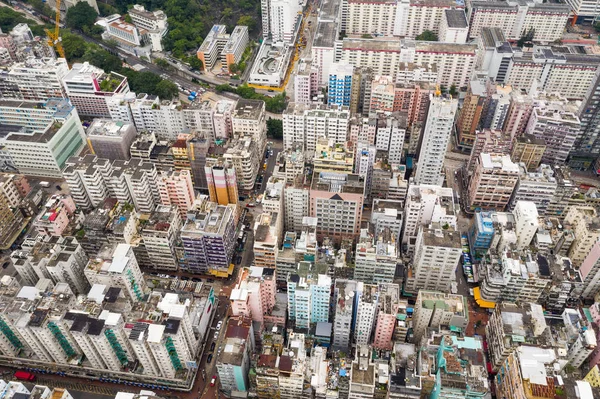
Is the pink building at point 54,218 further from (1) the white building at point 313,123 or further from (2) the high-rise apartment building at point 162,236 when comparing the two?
(1) the white building at point 313,123

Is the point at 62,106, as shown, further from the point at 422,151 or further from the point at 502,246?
the point at 502,246

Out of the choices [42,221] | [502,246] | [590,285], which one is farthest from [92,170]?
[590,285]

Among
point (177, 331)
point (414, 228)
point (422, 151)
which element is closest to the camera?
point (177, 331)

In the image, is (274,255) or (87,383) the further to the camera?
(274,255)

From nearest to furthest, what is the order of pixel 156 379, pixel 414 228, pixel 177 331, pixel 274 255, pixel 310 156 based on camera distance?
pixel 177 331 → pixel 156 379 → pixel 274 255 → pixel 414 228 → pixel 310 156

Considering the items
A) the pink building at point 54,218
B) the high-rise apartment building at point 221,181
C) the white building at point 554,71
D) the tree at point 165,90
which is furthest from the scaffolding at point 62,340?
the white building at point 554,71

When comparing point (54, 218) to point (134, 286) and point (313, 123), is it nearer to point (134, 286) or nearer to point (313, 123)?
point (134, 286)
